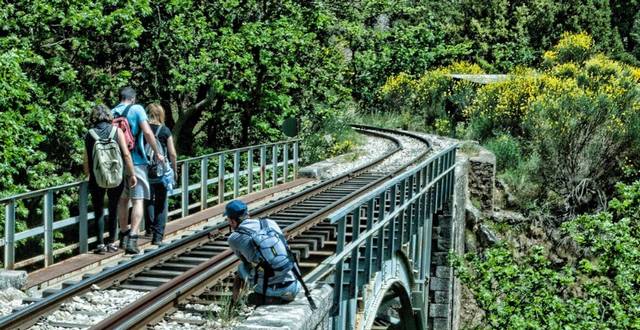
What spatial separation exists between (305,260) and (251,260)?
4160mm

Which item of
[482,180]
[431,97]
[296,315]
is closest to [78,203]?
[296,315]

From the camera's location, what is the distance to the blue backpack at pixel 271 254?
665 cm

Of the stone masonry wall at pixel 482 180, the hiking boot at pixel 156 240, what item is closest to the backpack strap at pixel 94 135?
the hiking boot at pixel 156 240

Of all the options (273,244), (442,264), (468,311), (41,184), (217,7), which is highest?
(217,7)

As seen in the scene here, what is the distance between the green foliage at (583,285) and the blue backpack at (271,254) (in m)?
8.04

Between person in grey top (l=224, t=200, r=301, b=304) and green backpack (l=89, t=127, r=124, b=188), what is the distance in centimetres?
342

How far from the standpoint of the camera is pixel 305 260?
10828 mm

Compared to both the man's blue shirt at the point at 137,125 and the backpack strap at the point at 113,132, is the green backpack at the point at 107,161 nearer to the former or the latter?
the backpack strap at the point at 113,132

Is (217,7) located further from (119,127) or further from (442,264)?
(119,127)

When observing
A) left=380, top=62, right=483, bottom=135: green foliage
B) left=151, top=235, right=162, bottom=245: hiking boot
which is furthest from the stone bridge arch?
left=380, top=62, right=483, bottom=135: green foliage

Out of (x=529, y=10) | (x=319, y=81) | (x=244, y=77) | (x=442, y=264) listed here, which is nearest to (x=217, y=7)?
(x=244, y=77)

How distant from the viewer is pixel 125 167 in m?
10.1

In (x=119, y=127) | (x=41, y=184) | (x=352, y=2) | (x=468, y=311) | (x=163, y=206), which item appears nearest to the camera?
(x=119, y=127)

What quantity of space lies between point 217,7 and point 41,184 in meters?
9.23
